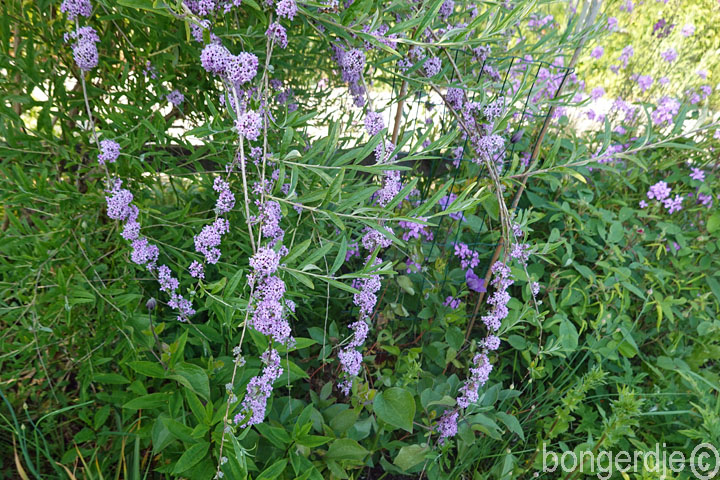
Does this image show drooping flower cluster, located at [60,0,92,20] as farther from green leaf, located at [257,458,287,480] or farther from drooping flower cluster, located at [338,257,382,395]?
green leaf, located at [257,458,287,480]

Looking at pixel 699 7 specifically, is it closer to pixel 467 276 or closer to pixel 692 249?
pixel 692 249

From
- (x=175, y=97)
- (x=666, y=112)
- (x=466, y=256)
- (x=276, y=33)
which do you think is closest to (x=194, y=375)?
(x=175, y=97)

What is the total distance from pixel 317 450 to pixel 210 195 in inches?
34.5

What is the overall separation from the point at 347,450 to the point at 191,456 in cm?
46

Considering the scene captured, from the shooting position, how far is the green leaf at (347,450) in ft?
4.57

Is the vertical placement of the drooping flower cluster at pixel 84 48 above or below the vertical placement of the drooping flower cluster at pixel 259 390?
above

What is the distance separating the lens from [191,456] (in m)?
1.14

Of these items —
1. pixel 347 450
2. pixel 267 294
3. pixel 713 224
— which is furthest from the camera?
pixel 713 224

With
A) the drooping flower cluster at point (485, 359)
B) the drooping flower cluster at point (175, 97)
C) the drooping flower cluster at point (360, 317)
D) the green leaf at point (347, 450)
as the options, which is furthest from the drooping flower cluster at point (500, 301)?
the drooping flower cluster at point (175, 97)

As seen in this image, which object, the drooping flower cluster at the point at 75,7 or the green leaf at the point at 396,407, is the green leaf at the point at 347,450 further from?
the drooping flower cluster at the point at 75,7

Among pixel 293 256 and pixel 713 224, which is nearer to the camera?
pixel 293 256

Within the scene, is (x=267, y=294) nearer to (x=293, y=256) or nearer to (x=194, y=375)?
(x=293, y=256)

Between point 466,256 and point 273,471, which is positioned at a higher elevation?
point 466,256

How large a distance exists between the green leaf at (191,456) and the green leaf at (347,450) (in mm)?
400
